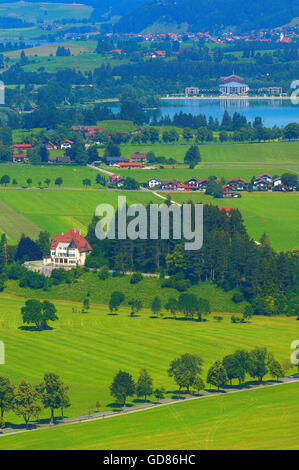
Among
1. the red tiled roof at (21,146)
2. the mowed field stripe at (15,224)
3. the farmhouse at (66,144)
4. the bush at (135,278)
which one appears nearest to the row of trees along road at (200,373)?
the bush at (135,278)

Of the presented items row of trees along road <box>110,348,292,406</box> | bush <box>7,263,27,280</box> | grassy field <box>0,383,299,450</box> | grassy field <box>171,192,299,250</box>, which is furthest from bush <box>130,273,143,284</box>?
grassy field <box>0,383,299,450</box>

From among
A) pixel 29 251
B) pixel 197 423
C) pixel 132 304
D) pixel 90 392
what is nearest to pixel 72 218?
pixel 29 251

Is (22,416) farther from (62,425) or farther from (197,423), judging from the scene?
(197,423)

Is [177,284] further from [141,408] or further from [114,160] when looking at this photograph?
[114,160]

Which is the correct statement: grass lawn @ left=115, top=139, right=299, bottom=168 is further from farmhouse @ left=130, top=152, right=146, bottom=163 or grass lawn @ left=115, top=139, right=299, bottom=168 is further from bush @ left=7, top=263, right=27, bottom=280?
bush @ left=7, top=263, right=27, bottom=280

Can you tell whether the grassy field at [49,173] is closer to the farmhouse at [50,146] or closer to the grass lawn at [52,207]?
the grass lawn at [52,207]
